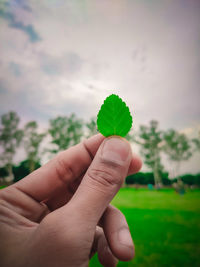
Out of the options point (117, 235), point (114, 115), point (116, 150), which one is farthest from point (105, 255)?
point (114, 115)

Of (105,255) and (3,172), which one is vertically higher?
(105,255)

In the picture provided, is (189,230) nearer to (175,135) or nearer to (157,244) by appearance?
(157,244)

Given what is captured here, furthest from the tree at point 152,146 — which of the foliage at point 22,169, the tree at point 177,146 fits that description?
the foliage at point 22,169

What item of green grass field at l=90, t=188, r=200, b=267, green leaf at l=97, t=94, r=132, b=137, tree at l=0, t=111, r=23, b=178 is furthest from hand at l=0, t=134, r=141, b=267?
tree at l=0, t=111, r=23, b=178

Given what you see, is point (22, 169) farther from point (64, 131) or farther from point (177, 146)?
point (177, 146)

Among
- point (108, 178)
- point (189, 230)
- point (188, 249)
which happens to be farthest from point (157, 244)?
point (108, 178)

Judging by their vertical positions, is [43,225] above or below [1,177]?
above
